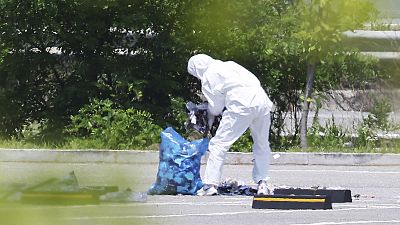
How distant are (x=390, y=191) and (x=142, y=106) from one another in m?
5.17

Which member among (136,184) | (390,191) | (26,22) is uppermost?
(26,22)

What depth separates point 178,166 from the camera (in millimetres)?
8594

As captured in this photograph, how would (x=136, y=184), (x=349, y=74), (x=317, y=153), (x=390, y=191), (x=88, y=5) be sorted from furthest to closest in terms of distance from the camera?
(x=349, y=74), (x=88, y=5), (x=317, y=153), (x=390, y=191), (x=136, y=184)

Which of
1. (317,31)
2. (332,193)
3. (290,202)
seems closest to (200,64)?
(290,202)

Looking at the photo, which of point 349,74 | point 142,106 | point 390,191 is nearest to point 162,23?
point 142,106

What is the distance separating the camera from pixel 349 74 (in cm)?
1495

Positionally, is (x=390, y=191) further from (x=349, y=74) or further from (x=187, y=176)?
(x=349, y=74)

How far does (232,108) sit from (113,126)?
536cm

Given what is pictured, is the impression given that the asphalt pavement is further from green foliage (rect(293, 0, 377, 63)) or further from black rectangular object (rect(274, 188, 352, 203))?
green foliage (rect(293, 0, 377, 63))

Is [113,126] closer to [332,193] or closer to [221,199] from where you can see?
[221,199]

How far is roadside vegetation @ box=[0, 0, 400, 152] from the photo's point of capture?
551 inches

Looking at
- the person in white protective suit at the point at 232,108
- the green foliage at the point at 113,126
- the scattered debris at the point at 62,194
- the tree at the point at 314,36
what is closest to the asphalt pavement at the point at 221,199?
the scattered debris at the point at 62,194

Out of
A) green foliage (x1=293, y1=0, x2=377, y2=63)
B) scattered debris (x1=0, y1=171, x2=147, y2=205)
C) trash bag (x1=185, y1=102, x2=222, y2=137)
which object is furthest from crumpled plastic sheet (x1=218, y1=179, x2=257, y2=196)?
scattered debris (x1=0, y1=171, x2=147, y2=205)

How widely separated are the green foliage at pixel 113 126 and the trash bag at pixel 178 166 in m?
4.12
